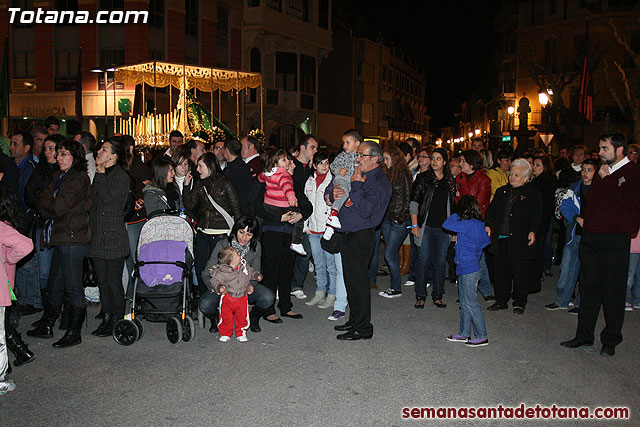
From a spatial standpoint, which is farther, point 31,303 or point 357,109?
point 357,109

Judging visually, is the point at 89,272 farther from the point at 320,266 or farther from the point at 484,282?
the point at 484,282

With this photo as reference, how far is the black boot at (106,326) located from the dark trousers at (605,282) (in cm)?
537

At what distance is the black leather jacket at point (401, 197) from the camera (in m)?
8.90

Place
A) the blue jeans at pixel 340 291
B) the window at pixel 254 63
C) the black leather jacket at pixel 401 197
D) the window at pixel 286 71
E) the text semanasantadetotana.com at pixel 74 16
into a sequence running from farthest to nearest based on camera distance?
the window at pixel 286 71
the window at pixel 254 63
the text semanasantadetotana.com at pixel 74 16
the black leather jacket at pixel 401 197
the blue jeans at pixel 340 291

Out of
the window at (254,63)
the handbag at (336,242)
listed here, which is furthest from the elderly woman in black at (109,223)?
the window at (254,63)

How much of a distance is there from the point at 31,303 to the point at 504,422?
20.9ft

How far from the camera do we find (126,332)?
6598 mm

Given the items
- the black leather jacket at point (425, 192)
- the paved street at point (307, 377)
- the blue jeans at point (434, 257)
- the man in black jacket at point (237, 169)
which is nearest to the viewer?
the paved street at point (307, 377)

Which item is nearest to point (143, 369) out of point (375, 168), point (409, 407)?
point (409, 407)

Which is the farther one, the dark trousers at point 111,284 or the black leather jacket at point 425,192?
the black leather jacket at point 425,192

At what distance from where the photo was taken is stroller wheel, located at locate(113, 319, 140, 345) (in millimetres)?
6551

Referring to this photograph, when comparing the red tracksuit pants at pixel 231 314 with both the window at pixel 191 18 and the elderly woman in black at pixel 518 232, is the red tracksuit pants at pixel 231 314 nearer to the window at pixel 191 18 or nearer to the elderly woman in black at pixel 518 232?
the elderly woman in black at pixel 518 232

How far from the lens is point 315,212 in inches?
339

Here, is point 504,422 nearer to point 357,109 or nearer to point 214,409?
point 214,409
